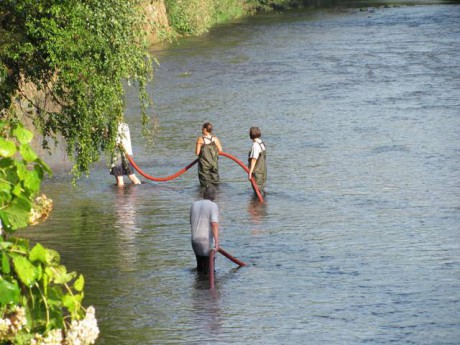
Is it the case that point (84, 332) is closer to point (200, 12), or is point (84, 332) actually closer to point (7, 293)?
point (7, 293)

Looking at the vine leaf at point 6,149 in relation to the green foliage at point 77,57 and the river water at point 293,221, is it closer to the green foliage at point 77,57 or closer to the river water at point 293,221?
the river water at point 293,221

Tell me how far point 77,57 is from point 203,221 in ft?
9.93

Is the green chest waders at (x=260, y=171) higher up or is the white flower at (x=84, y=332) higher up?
the white flower at (x=84, y=332)

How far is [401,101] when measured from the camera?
36125mm

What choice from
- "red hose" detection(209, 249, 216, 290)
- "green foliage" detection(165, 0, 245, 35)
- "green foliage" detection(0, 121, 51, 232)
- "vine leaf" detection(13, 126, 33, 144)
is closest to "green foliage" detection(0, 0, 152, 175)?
"red hose" detection(209, 249, 216, 290)

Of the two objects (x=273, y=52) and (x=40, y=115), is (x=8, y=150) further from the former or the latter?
(x=273, y=52)

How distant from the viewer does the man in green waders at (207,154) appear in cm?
2177

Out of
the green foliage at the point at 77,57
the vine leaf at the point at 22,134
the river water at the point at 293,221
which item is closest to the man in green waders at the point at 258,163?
the river water at the point at 293,221

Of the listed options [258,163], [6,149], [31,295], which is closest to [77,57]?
[258,163]

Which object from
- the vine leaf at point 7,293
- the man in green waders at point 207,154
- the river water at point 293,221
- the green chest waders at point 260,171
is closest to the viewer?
the vine leaf at point 7,293

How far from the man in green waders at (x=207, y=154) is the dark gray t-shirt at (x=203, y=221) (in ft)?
22.5

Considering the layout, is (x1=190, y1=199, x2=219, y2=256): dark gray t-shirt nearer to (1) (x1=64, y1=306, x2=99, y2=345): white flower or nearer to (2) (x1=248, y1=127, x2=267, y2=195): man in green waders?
(2) (x1=248, y1=127, x2=267, y2=195): man in green waders

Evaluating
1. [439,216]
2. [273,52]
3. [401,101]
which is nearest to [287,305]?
[439,216]

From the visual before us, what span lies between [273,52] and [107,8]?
37.4 meters
